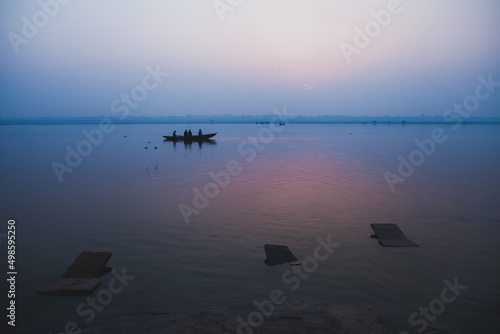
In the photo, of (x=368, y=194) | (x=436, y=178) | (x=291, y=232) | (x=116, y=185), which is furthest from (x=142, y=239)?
(x=436, y=178)

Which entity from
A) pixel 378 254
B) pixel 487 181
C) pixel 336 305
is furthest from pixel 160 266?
pixel 487 181

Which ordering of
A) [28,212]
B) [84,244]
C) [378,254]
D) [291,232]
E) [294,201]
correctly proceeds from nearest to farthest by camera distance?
[378,254]
[84,244]
[291,232]
[28,212]
[294,201]

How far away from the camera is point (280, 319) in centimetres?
604

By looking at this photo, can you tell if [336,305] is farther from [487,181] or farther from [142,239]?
[487,181]

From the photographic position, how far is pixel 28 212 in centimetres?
1316

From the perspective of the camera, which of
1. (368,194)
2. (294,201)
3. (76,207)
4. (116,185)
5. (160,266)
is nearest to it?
(160,266)

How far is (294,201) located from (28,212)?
1117cm

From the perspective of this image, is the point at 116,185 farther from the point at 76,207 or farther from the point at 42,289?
the point at 42,289

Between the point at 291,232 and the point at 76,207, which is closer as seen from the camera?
the point at 291,232

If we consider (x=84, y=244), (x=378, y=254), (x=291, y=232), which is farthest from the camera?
(x=291, y=232)

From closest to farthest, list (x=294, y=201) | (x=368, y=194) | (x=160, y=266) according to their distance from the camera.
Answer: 1. (x=160, y=266)
2. (x=294, y=201)
3. (x=368, y=194)

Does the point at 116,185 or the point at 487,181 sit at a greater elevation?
the point at 487,181

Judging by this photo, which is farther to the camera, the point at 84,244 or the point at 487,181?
the point at 487,181

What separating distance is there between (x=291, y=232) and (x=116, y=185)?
12.3 meters
